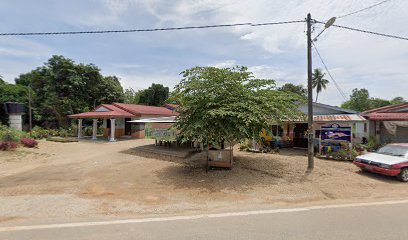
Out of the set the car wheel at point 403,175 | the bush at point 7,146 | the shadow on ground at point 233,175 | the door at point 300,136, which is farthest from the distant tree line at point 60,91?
the car wheel at point 403,175

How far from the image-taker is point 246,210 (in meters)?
5.55

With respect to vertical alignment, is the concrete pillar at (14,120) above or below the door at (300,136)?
above

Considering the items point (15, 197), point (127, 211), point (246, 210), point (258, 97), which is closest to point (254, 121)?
point (258, 97)

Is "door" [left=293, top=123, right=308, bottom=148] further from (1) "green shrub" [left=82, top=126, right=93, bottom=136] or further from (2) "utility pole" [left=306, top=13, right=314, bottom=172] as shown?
(1) "green shrub" [left=82, top=126, right=93, bottom=136]

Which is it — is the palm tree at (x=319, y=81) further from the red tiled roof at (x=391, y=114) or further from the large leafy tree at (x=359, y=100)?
the red tiled roof at (x=391, y=114)

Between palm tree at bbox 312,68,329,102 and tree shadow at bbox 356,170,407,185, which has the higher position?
palm tree at bbox 312,68,329,102

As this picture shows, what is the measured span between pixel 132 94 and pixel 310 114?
165ft

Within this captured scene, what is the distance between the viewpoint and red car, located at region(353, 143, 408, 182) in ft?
27.9

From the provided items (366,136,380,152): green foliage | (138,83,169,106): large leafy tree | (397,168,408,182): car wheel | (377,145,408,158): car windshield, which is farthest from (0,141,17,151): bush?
(138,83,169,106): large leafy tree

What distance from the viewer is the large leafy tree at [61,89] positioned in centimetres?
2745

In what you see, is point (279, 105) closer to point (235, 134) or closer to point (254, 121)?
point (254, 121)

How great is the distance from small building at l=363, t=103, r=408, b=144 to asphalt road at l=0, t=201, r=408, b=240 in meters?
12.6

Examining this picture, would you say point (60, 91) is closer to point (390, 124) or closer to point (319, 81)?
point (390, 124)

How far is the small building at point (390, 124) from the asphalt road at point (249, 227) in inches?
495
